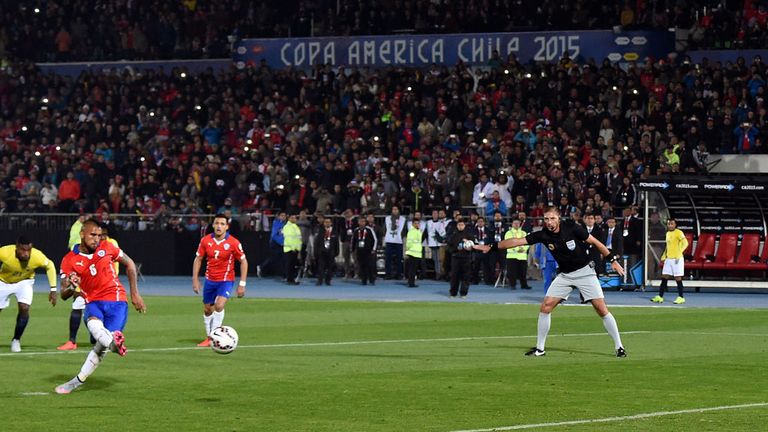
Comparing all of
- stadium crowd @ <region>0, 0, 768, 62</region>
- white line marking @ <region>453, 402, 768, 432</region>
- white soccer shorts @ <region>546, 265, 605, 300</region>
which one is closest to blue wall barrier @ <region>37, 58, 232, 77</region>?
stadium crowd @ <region>0, 0, 768, 62</region>

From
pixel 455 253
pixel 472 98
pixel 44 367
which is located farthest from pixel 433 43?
pixel 44 367

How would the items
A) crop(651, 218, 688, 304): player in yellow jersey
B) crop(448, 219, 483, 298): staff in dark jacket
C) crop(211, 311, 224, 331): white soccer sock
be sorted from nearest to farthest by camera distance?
crop(211, 311, 224, 331): white soccer sock, crop(651, 218, 688, 304): player in yellow jersey, crop(448, 219, 483, 298): staff in dark jacket

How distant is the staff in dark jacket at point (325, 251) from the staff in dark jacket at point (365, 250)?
2.30 ft

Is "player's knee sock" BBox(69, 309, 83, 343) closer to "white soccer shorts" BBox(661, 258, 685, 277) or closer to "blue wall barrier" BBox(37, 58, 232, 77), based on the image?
"white soccer shorts" BBox(661, 258, 685, 277)

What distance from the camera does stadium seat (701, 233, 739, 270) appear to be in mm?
36562

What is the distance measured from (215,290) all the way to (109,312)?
19.5 feet

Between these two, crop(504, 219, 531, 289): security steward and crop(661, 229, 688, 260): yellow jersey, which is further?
crop(504, 219, 531, 289): security steward

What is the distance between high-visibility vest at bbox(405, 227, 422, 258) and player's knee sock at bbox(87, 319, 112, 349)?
23167mm

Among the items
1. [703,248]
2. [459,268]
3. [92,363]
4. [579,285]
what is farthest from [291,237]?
[92,363]

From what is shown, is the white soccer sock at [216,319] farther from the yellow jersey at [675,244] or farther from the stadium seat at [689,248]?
the stadium seat at [689,248]

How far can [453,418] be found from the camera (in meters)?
13.5

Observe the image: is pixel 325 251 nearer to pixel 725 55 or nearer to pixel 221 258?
pixel 725 55

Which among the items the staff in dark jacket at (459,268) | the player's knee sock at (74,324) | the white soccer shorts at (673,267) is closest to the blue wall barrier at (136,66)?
the staff in dark jacket at (459,268)

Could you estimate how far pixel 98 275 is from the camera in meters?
16.3
